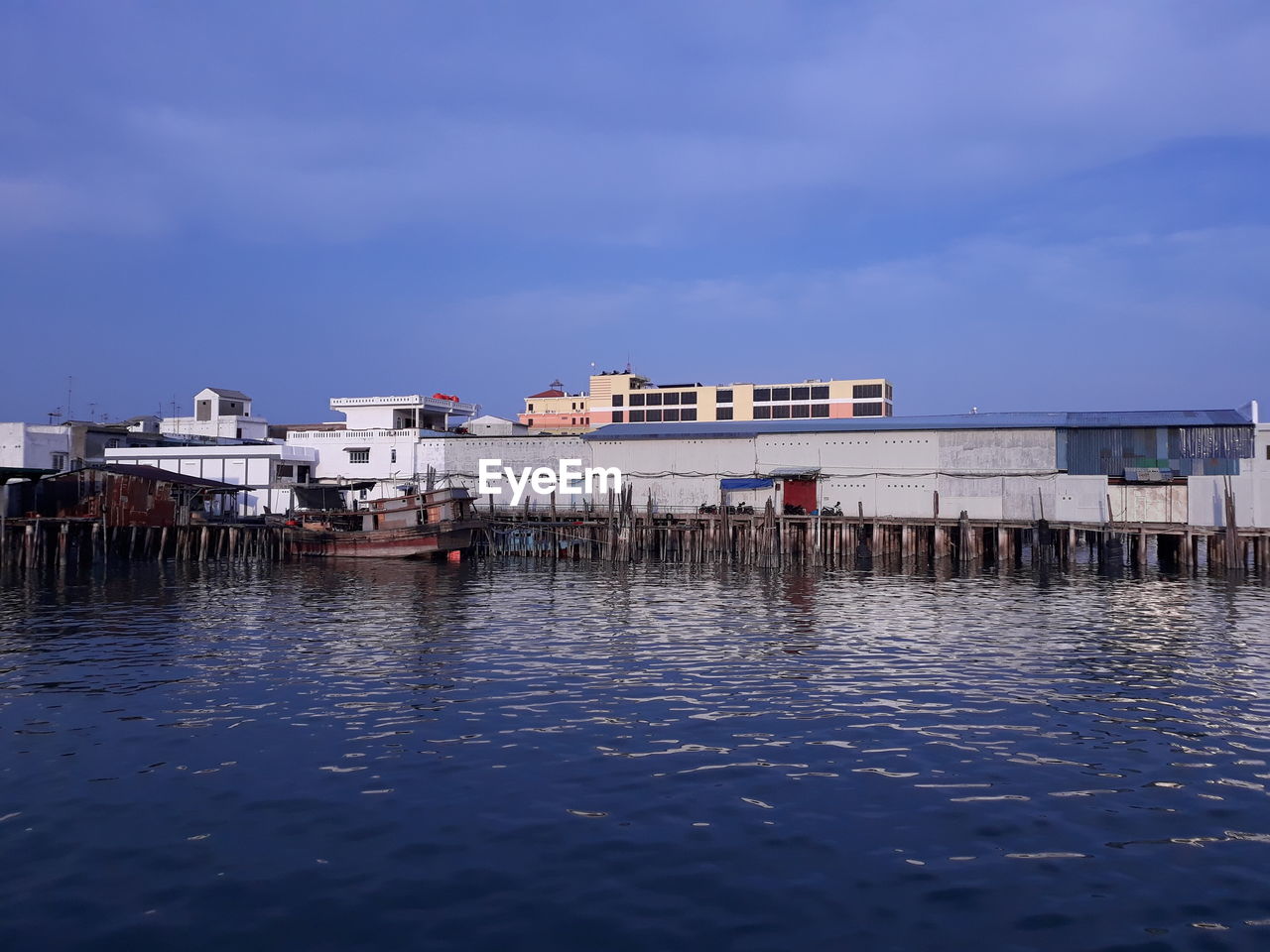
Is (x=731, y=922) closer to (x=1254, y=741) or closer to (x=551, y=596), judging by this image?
(x=1254, y=741)

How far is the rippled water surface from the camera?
1041cm

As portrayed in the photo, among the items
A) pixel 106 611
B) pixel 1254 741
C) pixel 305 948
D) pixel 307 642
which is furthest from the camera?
pixel 106 611

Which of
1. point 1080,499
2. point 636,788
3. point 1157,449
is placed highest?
point 1157,449

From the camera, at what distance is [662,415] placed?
12338 centimetres

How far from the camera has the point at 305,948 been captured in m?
9.73

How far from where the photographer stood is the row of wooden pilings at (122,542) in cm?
5178

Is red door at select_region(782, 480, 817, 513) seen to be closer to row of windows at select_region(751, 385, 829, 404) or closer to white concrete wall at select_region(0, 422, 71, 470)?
white concrete wall at select_region(0, 422, 71, 470)

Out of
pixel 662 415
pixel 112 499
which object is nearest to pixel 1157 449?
pixel 112 499

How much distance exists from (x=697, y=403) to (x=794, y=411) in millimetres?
12408

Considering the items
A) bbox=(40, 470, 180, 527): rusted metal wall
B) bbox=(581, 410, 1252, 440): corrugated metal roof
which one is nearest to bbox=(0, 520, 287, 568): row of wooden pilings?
bbox=(40, 470, 180, 527): rusted metal wall

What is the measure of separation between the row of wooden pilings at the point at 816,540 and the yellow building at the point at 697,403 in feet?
146

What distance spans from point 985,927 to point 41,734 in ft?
52.4

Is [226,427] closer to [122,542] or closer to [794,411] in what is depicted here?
[122,542]

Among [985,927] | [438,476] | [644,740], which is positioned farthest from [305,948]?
[438,476]
